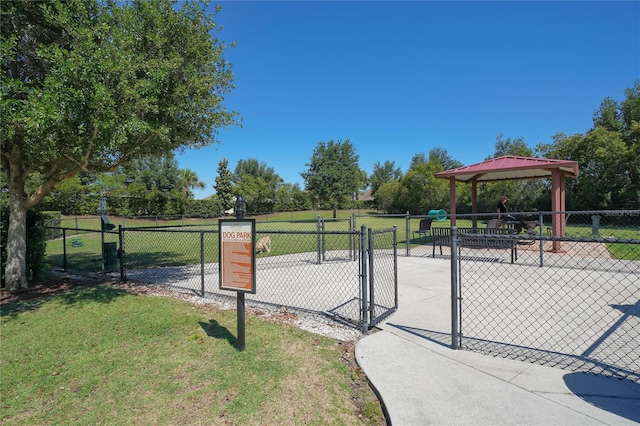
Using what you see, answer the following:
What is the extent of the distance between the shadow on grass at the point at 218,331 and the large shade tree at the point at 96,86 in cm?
298

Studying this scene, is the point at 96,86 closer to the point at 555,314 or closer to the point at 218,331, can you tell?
the point at 218,331

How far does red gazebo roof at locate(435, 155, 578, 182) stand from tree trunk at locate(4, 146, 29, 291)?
39.3 feet

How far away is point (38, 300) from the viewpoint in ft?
20.5

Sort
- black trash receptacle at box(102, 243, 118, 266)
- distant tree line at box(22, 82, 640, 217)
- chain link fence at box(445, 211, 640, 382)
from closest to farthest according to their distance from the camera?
chain link fence at box(445, 211, 640, 382) → black trash receptacle at box(102, 243, 118, 266) → distant tree line at box(22, 82, 640, 217)

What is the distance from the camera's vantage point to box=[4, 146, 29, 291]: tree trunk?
271 inches

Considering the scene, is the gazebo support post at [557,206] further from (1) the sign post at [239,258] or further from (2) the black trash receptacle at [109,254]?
(2) the black trash receptacle at [109,254]

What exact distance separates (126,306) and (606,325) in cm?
698

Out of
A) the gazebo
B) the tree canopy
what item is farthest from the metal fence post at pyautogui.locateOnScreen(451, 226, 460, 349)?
the tree canopy

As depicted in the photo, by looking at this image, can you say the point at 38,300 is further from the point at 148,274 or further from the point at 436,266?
the point at 436,266

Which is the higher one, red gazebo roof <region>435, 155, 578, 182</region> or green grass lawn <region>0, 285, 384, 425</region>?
red gazebo roof <region>435, 155, 578, 182</region>

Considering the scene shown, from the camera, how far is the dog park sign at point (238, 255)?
378 cm

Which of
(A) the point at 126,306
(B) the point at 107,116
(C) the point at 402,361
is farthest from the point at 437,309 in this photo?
(B) the point at 107,116

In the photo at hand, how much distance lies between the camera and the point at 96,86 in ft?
15.4

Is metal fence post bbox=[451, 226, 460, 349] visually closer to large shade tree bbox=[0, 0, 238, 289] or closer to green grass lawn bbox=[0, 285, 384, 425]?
green grass lawn bbox=[0, 285, 384, 425]
